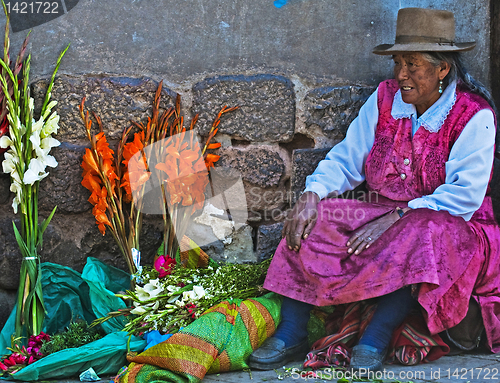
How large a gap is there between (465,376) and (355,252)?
603 mm

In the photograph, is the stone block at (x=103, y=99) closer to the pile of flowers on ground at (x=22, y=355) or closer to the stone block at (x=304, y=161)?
the stone block at (x=304, y=161)

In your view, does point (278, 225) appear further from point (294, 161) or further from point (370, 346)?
point (370, 346)

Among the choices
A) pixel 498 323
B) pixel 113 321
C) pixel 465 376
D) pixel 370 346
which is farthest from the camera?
pixel 113 321

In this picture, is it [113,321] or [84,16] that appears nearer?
[113,321]

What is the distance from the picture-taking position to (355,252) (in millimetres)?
2162

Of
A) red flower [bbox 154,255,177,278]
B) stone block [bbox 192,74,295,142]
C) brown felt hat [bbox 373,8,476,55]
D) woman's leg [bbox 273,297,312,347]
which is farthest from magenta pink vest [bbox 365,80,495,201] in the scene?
red flower [bbox 154,255,177,278]

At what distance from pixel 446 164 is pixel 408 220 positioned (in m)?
0.33

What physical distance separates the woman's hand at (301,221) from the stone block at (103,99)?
89 cm

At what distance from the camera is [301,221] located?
7.55 feet

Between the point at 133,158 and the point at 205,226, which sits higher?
the point at 133,158

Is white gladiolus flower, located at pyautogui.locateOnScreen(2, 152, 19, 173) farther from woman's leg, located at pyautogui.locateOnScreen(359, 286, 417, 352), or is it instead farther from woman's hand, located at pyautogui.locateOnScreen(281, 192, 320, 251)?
woman's leg, located at pyautogui.locateOnScreen(359, 286, 417, 352)

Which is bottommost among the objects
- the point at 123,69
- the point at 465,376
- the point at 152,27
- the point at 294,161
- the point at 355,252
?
the point at 465,376

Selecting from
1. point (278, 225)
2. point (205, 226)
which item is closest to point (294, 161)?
point (278, 225)

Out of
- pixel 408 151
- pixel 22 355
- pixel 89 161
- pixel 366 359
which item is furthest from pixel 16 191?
pixel 408 151
